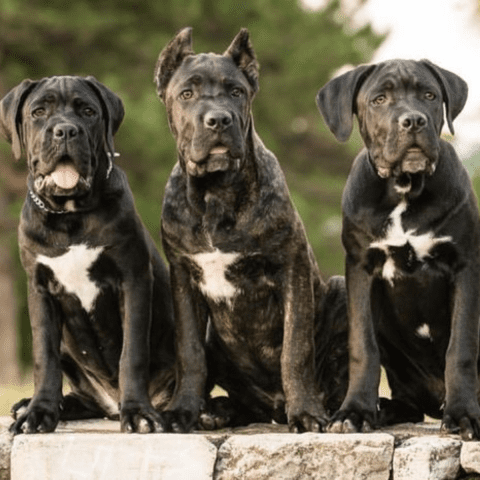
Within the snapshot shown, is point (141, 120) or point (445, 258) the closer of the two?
point (445, 258)

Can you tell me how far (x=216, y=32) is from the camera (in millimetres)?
17062

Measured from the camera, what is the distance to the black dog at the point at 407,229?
4992 millimetres

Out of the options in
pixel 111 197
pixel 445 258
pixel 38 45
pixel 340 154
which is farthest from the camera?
pixel 340 154

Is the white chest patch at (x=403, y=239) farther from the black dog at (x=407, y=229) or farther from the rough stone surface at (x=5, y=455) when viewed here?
the rough stone surface at (x=5, y=455)

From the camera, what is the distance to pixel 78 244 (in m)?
5.36

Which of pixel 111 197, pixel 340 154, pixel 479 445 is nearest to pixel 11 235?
pixel 340 154

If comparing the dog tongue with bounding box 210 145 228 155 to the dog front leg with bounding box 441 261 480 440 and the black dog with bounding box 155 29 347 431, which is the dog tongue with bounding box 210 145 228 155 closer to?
the black dog with bounding box 155 29 347 431

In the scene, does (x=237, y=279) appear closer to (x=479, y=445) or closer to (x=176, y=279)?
(x=176, y=279)

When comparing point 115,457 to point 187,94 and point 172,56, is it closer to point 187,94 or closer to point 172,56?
point 187,94

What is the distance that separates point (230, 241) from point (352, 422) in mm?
1187

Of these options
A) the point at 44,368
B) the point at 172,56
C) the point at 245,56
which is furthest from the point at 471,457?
the point at 172,56

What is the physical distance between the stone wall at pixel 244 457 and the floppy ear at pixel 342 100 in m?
1.70

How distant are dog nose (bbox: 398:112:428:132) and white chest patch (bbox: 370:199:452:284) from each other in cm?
42

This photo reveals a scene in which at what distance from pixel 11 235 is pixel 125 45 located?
12.6ft
